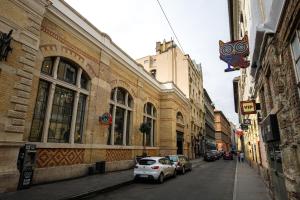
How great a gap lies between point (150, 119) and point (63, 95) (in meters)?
13.1

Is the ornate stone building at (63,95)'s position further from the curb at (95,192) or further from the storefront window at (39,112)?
the curb at (95,192)

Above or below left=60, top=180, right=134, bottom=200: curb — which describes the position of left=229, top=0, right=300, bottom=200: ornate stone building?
above

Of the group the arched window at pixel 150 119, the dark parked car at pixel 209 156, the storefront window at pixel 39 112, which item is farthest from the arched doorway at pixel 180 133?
the storefront window at pixel 39 112

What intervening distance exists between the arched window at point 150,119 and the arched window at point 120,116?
3.46 metres

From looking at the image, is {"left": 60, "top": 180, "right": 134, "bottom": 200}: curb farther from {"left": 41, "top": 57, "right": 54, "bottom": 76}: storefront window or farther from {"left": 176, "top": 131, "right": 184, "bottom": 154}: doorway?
{"left": 176, "top": 131, "right": 184, "bottom": 154}: doorway

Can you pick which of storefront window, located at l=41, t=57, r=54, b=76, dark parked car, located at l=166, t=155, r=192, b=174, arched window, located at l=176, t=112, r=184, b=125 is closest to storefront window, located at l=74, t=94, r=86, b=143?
storefront window, located at l=41, t=57, r=54, b=76

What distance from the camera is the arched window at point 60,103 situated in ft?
36.4

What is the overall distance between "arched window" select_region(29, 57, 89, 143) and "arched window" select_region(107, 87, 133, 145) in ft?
11.4

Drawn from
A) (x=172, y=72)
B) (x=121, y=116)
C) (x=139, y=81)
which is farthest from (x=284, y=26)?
(x=172, y=72)

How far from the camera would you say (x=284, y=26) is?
4492 mm

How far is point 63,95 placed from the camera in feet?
41.4

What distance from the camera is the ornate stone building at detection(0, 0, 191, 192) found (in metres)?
8.65

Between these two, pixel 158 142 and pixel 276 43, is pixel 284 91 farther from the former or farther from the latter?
pixel 158 142

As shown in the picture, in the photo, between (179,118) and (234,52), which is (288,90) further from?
(179,118)
